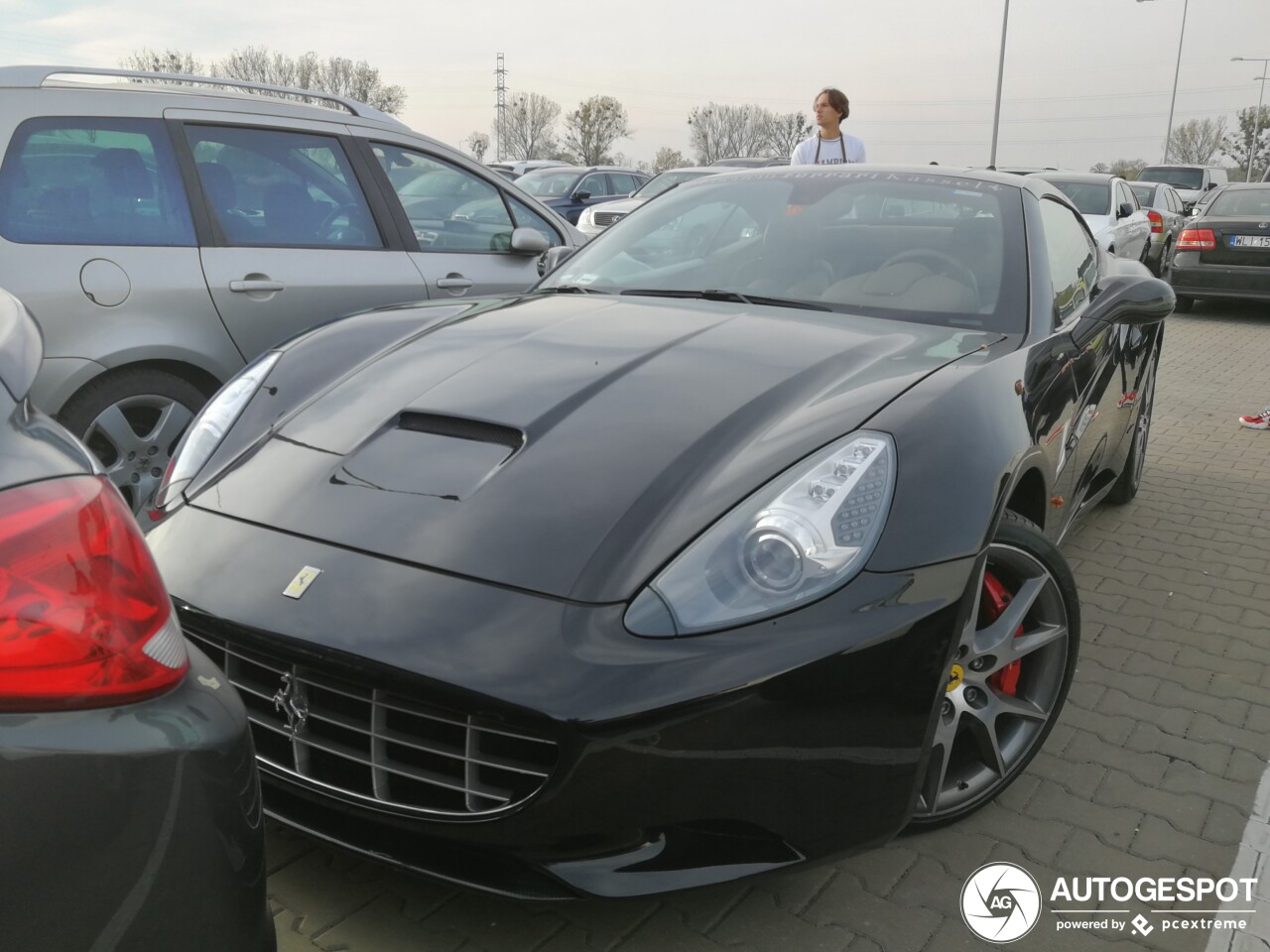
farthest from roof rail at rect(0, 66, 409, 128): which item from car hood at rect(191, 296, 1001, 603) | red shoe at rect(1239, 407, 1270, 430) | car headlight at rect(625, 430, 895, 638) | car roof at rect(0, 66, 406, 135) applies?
red shoe at rect(1239, 407, 1270, 430)

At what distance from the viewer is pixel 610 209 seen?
35.3 feet

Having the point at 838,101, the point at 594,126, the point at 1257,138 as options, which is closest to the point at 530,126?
the point at 594,126

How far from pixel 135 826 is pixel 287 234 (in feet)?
12.1

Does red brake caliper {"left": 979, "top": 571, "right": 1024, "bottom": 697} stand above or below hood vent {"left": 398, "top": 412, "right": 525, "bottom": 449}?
below

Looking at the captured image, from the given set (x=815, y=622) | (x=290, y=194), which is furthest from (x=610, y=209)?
(x=815, y=622)

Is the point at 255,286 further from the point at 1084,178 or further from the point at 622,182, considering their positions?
the point at 622,182

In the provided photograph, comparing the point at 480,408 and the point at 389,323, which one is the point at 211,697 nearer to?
the point at 480,408

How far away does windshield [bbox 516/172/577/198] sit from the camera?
706 inches

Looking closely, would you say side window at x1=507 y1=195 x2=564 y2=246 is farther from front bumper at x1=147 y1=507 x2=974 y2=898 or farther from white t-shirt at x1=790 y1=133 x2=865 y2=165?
front bumper at x1=147 y1=507 x2=974 y2=898

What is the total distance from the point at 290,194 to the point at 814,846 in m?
3.61

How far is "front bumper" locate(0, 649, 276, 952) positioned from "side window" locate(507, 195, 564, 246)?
4238 millimetres

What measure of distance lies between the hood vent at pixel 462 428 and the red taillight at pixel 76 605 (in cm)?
108

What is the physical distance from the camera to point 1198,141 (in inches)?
3364

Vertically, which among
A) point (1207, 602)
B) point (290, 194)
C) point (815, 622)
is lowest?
point (1207, 602)
